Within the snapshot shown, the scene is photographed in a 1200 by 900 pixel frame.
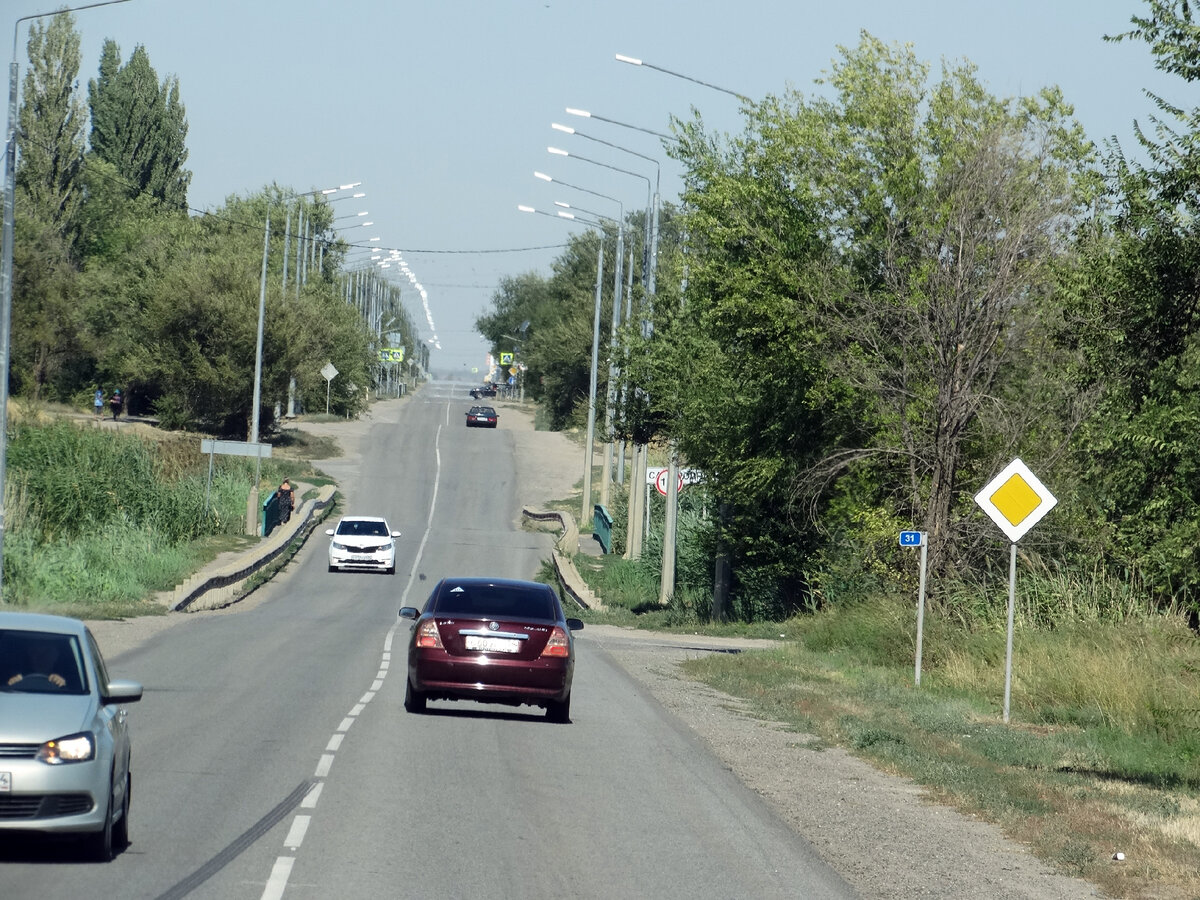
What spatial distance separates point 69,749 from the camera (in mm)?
8664

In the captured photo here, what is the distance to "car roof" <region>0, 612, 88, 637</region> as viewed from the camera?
31.5ft

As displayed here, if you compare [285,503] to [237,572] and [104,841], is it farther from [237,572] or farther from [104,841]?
[104,841]

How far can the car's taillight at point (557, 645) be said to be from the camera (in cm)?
1733

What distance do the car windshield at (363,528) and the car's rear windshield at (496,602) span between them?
34.5m

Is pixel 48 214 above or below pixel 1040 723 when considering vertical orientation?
above

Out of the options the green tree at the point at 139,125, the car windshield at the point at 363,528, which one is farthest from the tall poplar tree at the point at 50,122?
the car windshield at the point at 363,528

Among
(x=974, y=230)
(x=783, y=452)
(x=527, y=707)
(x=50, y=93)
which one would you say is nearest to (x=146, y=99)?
(x=50, y=93)

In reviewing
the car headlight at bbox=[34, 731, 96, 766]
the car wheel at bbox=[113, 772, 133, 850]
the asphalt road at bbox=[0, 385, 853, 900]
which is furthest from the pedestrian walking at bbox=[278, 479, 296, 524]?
the car headlight at bbox=[34, 731, 96, 766]

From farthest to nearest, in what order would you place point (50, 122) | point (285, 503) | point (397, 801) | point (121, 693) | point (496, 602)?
point (50, 122) → point (285, 503) → point (496, 602) → point (397, 801) → point (121, 693)

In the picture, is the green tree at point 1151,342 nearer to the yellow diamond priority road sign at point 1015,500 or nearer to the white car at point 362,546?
the yellow diamond priority road sign at point 1015,500

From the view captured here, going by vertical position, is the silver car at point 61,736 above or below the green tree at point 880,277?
below

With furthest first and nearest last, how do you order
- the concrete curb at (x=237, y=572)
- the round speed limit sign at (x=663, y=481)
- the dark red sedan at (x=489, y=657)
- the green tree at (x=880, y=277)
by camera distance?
the round speed limit sign at (x=663, y=481) < the concrete curb at (x=237, y=572) < the green tree at (x=880, y=277) < the dark red sedan at (x=489, y=657)

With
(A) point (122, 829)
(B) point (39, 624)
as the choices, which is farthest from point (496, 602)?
(B) point (39, 624)

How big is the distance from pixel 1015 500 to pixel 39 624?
12144 mm
